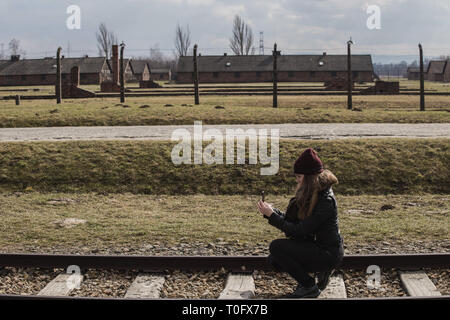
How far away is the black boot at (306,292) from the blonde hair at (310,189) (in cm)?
79

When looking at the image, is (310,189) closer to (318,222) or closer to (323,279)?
(318,222)

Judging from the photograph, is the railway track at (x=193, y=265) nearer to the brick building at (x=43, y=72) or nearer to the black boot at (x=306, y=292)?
the black boot at (x=306, y=292)

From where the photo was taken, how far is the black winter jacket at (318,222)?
4.99m

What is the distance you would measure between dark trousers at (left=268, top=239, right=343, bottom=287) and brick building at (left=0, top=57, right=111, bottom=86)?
8147 cm

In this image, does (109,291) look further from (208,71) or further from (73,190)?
(208,71)

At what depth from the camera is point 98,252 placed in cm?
704

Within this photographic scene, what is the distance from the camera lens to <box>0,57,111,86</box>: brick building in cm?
8338

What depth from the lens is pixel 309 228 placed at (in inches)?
198

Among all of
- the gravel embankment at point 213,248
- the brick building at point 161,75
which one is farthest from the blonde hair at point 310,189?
the brick building at point 161,75

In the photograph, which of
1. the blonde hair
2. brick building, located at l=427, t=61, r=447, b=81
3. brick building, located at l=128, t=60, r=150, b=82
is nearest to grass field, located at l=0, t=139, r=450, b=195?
the blonde hair

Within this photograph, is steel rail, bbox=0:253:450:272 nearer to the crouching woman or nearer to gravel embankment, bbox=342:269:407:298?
gravel embankment, bbox=342:269:407:298
